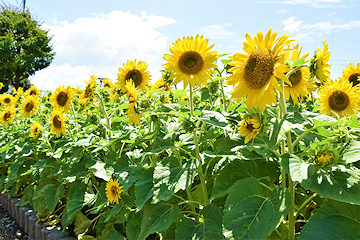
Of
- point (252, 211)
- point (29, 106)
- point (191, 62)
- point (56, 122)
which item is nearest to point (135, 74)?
point (191, 62)

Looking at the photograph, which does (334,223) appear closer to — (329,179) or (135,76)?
(329,179)

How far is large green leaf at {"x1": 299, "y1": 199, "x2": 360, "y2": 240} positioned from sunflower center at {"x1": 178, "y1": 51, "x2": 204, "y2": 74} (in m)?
1.13

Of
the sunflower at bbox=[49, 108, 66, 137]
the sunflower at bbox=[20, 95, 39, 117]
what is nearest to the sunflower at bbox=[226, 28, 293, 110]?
the sunflower at bbox=[49, 108, 66, 137]

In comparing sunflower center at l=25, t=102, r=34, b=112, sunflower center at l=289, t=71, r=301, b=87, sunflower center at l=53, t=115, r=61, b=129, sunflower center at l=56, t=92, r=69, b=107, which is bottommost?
sunflower center at l=289, t=71, r=301, b=87

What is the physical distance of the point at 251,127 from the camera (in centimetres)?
138

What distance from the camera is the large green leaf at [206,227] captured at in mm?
1490

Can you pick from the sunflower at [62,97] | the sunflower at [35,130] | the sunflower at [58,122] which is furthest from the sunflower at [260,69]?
the sunflower at [35,130]

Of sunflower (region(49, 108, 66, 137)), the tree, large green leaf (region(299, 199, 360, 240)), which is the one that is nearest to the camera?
large green leaf (region(299, 199, 360, 240))

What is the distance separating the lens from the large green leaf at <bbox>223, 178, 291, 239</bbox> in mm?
1175

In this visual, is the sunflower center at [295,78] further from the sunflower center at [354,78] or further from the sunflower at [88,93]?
the sunflower at [88,93]

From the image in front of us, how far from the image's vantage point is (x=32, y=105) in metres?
4.20

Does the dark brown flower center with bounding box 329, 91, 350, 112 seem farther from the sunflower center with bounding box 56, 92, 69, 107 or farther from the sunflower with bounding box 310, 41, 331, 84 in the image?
the sunflower center with bounding box 56, 92, 69, 107

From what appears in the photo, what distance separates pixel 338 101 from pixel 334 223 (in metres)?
0.94

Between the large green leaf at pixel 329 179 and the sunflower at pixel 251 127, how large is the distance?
0.62ft
